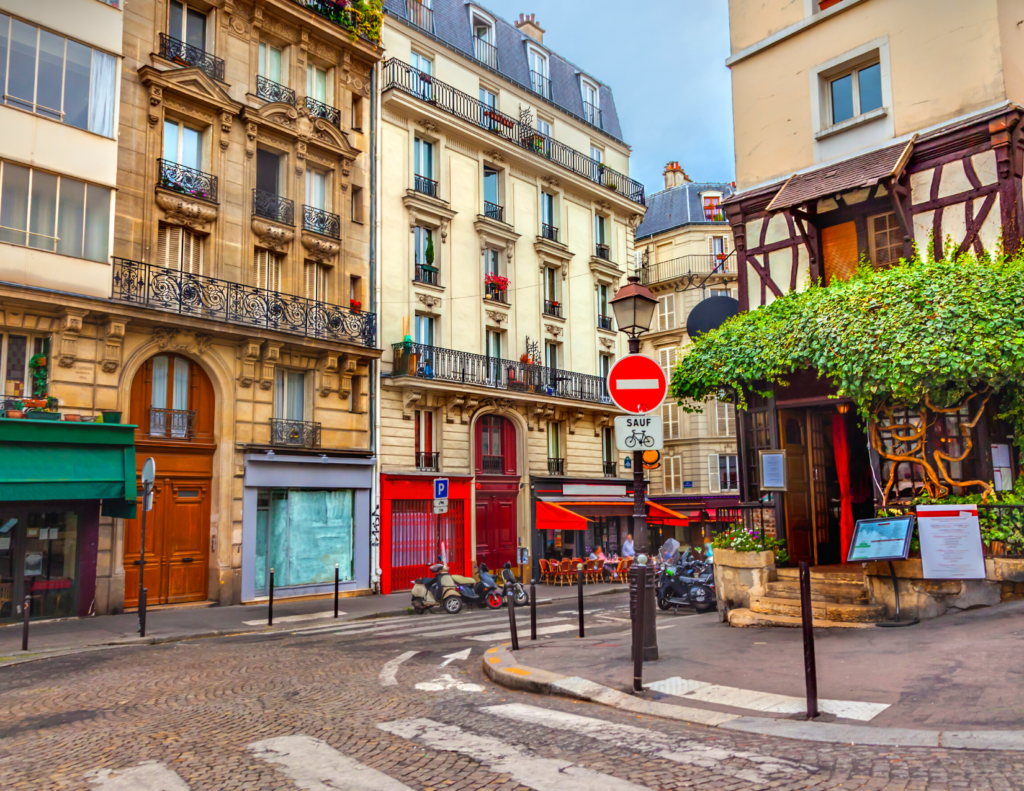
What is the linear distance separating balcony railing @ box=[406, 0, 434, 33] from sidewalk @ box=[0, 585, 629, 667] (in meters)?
18.3

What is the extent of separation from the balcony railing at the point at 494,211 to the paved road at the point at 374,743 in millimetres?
20246

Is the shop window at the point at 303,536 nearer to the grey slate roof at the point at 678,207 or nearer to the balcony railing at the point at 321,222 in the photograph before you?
the balcony railing at the point at 321,222

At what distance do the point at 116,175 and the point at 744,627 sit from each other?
15.8 meters

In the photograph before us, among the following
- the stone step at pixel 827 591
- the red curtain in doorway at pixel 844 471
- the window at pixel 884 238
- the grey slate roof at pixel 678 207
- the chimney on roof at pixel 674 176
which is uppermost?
the chimney on roof at pixel 674 176

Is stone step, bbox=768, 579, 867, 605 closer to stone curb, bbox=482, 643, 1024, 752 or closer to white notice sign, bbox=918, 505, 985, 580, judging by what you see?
white notice sign, bbox=918, 505, 985, 580

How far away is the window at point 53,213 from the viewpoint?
15.9m

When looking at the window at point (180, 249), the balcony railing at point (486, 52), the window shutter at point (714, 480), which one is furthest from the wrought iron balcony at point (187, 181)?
the window shutter at point (714, 480)

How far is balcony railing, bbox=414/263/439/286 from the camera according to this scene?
81.7 feet

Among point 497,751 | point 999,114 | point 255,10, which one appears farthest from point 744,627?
point 255,10

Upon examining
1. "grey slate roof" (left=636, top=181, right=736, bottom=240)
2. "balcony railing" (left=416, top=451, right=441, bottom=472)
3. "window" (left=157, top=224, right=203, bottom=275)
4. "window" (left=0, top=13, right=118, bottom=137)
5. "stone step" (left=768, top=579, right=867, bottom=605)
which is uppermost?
"grey slate roof" (left=636, top=181, right=736, bottom=240)

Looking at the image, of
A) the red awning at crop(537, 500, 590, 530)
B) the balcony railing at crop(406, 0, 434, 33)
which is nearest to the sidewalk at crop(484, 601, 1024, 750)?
the red awning at crop(537, 500, 590, 530)

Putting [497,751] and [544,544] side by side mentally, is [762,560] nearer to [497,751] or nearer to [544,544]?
[497,751]

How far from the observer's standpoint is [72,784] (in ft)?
16.3

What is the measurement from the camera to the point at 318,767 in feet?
17.0
